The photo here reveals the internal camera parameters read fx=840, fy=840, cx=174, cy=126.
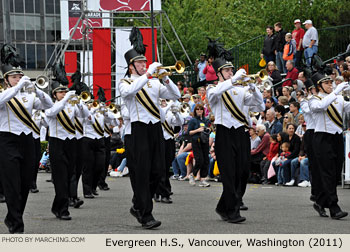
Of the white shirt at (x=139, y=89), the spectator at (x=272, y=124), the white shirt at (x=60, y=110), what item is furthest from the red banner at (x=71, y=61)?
the white shirt at (x=139, y=89)

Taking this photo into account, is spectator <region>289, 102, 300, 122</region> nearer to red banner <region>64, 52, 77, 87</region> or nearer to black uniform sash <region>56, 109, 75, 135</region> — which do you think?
black uniform sash <region>56, 109, 75, 135</region>

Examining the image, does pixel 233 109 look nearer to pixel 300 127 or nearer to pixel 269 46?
pixel 300 127

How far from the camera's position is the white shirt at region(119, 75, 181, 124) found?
1040cm

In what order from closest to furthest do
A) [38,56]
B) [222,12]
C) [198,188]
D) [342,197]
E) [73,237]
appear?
[73,237] → [342,197] → [198,188] → [222,12] → [38,56]

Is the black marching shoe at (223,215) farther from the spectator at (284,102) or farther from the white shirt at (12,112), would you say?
the spectator at (284,102)

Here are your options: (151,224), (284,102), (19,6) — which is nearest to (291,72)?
(284,102)

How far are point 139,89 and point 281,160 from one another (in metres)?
8.98

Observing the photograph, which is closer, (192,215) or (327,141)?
(327,141)

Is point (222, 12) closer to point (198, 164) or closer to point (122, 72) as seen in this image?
point (122, 72)

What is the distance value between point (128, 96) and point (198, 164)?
863 cm

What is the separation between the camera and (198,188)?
728 inches

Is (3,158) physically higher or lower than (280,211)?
higher

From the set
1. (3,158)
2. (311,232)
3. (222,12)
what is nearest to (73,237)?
(3,158)

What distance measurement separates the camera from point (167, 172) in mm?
15750
